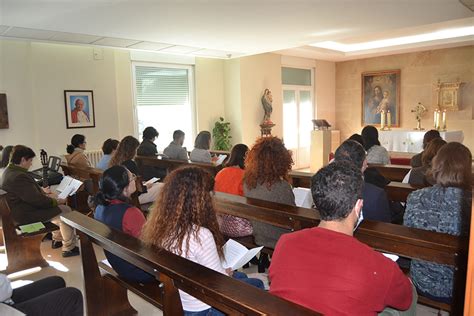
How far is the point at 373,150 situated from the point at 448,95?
5.89 m

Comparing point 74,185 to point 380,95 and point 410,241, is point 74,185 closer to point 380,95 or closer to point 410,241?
point 410,241

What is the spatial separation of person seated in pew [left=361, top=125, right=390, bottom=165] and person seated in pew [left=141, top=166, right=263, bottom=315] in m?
3.04

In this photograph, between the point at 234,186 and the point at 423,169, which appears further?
the point at 423,169

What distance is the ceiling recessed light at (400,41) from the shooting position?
797 cm

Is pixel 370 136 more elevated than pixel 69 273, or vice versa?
pixel 370 136

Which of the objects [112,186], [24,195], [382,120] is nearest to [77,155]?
[24,195]

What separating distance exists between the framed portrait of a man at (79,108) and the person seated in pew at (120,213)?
4706mm

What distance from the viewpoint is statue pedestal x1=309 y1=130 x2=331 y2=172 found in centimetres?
A: 854

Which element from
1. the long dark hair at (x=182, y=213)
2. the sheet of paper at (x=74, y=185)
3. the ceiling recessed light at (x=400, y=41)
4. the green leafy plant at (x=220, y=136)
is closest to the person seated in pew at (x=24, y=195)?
the sheet of paper at (x=74, y=185)

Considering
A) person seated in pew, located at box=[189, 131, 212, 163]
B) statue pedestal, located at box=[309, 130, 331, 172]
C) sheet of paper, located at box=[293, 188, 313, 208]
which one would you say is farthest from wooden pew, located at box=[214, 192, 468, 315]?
statue pedestal, located at box=[309, 130, 331, 172]

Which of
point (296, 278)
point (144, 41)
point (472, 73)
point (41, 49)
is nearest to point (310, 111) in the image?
point (472, 73)

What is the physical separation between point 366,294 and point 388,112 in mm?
9568

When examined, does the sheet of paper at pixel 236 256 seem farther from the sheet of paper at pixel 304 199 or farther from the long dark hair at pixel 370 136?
the long dark hair at pixel 370 136

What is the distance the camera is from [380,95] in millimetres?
10125
